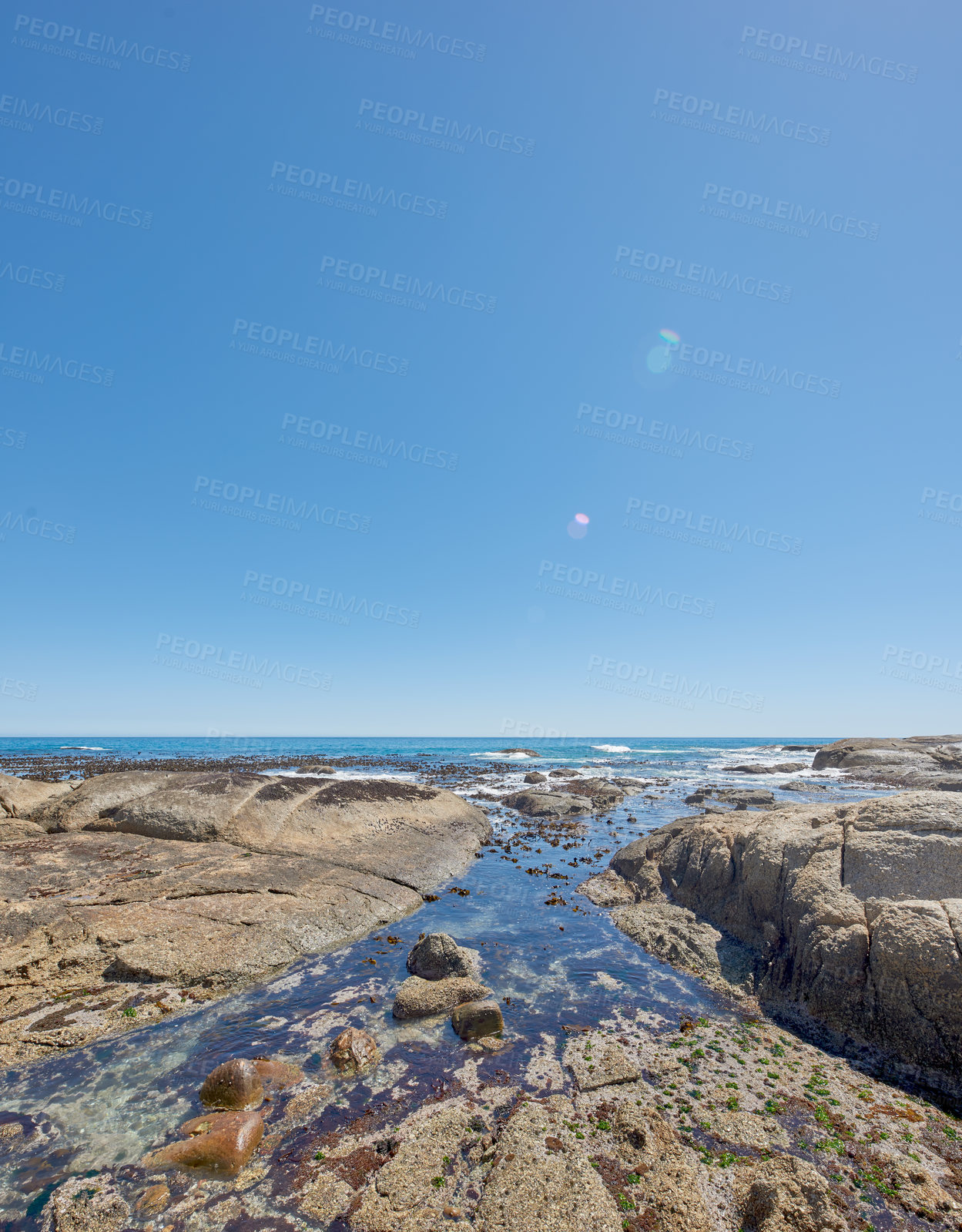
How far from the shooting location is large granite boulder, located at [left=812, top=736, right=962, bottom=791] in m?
51.3

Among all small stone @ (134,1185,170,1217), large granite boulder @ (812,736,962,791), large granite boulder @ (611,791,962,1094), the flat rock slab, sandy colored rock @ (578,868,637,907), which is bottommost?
large granite boulder @ (812,736,962,791)

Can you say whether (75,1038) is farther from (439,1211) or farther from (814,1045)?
(814,1045)

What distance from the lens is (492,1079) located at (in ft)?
25.4

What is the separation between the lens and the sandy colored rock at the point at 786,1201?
5.29 meters

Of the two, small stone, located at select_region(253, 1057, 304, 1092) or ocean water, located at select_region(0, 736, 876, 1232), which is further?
small stone, located at select_region(253, 1057, 304, 1092)

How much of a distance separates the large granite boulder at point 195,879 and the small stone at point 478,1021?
176 inches

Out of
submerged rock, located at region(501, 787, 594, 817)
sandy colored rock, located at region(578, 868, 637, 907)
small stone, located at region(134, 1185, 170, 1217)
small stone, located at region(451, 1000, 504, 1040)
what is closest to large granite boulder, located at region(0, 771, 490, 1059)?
small stone, located at region(134, 1185, 170, 1217)

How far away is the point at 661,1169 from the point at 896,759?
74557 mm

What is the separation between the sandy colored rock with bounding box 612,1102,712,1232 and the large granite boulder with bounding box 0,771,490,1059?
766cm

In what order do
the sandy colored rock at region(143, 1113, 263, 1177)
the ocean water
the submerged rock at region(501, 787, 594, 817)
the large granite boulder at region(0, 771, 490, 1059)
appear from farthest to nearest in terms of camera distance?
the submerged rock at region(501, 787, 594, 817) → the large granite boulder at region(0, 771, 490, 1059) → the ocean water → the sandy colored rock at region(143, 1113, 263, 1177)

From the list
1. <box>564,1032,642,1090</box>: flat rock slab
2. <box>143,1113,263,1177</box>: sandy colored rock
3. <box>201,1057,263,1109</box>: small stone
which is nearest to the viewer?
<box>143,1113,263,1177</box>: sandy colored rock

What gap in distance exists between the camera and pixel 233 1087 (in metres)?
7.05

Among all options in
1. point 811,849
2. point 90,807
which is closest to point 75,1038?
point 90,807

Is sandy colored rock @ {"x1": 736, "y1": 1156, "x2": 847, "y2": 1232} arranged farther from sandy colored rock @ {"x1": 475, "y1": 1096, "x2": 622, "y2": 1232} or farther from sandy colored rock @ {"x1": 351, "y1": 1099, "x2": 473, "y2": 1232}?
sandy colored rock @ {"x1": 351, "y1": 1099, "x2": 473, "y2": 1232}
